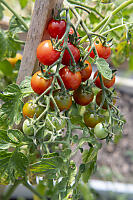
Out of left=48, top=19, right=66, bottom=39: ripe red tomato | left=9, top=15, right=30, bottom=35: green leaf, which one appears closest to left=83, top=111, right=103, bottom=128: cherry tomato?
left=48, top=19, right=66, bottom=39: ripe red tomato

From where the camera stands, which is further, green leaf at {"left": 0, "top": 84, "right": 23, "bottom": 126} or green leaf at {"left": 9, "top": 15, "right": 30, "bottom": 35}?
green leaf at {"left": 9, "top": 15, "right": 30, "bottom": 35}

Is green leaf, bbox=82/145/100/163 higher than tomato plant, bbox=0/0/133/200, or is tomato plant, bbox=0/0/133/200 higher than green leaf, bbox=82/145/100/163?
tomato plant, bbox=0/0/133/200

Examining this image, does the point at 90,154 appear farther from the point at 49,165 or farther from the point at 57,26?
the point at 57,26

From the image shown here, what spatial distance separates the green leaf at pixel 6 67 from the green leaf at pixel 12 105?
361mm

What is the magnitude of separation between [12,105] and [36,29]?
0.20m

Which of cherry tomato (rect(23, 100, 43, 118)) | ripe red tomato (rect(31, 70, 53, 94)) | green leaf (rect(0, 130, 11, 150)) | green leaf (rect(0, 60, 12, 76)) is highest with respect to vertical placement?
ripe red tomato (rect(31, 70, 53, 94))

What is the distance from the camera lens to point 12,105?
1.97 feet

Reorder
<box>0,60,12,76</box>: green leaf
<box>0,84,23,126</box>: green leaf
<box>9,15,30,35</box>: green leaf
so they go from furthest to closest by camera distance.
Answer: <box>0,60,12,76</box>: green leaf → <box>9,15,30,35</box>: green leaf → <box>0,84,23,126</box>: green leaf

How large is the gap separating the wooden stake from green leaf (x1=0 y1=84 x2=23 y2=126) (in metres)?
0.09

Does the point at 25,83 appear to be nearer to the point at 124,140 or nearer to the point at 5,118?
the point at 5,118

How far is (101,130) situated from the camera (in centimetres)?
53

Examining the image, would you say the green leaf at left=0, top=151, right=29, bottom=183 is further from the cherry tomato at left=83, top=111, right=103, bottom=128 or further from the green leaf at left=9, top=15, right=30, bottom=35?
the green leaf at left=9, top=15, right=30, bottom=35

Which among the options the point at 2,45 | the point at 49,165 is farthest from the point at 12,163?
the point at 2,45

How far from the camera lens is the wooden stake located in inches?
23.0
